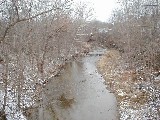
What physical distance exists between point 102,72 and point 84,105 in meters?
13.2

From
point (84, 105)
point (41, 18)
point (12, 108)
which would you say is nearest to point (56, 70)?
point (41, 18)

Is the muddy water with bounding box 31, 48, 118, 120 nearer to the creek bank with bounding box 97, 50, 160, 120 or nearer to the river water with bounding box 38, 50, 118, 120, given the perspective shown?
the river water with bounding box 38, 50, 118, 120

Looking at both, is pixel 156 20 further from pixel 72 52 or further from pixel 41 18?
pixel 72 52

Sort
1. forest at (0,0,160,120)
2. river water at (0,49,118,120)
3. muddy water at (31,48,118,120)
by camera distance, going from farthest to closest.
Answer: muddy water at (31,48,118,120) → river water at (0,49,118,120) → forest at (0,0,160,120)

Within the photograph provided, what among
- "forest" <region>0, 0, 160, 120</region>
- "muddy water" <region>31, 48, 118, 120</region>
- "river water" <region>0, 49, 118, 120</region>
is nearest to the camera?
"forest" <region>0, 0, 160, 120</region>

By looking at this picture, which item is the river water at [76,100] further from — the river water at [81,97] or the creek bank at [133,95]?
the creek bank at [133,95]

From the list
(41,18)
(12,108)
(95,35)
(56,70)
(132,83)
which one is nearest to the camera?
(12,108)

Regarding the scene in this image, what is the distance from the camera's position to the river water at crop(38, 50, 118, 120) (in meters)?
18.3

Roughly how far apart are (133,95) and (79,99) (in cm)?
391

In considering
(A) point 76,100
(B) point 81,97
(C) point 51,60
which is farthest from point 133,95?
(C) point 51,60

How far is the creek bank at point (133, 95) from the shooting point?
17.2 metres

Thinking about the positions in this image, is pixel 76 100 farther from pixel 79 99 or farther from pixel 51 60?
pixel 51 60

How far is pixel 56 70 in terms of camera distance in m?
32.7


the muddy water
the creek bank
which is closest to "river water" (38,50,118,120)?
the muddy water
